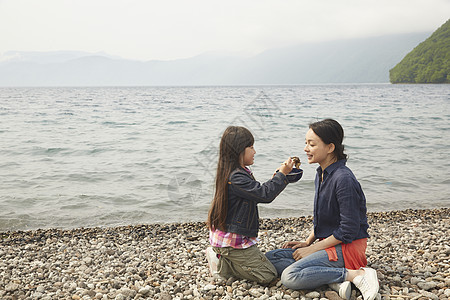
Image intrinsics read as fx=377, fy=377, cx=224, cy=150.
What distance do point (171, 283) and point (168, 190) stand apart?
5.97 metres

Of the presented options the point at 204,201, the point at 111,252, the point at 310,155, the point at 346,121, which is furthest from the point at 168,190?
the point at 346,121

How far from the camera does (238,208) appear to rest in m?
4.15

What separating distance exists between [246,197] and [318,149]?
93 cm

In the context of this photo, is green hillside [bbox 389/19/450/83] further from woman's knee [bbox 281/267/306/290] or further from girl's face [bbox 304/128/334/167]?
woman's knee [bbox 281/267/306/290]

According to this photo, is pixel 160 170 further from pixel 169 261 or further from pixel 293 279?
pixel 293 279

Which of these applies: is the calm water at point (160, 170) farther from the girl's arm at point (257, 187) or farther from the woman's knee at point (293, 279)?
the girl's arm at point (257, 187)

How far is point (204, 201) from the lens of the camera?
9.42 meters

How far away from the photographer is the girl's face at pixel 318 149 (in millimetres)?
4055

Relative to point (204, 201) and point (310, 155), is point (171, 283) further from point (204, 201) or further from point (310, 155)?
point (204, 201)

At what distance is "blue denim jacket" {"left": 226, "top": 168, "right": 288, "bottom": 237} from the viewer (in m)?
3.96

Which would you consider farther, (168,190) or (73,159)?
(73,159)

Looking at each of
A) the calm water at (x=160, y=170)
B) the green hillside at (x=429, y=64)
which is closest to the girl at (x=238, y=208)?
the calm water at (x=160, y=170)

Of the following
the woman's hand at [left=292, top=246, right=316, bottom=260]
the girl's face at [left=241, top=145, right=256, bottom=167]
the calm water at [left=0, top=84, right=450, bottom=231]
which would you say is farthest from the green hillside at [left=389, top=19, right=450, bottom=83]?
the girl's face at [left=241, top=145, right=256, bottom=167]

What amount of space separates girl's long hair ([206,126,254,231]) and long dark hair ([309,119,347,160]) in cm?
72
